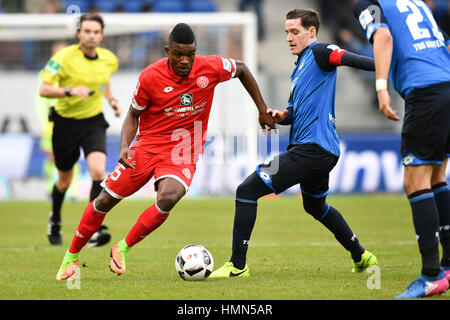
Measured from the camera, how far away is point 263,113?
7.27 m

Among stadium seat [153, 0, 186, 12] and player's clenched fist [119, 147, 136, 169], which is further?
stadium seat [153, 0, 186, 12]

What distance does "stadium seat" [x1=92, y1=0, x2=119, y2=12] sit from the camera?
21.2 metres

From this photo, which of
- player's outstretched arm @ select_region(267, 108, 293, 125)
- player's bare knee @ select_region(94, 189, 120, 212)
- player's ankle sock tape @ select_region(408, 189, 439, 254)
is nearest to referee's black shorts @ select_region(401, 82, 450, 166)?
player's ankle sock tape @ select_region(408, 189, 439, 254)

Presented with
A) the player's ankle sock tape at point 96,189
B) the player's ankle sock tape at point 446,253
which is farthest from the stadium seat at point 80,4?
the player's ankle sock tape at point 446,253

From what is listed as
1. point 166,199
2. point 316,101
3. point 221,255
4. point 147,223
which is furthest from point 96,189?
point 316,101

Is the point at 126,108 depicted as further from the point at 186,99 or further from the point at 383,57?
the point at 383,57

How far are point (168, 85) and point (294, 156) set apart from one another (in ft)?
4.34

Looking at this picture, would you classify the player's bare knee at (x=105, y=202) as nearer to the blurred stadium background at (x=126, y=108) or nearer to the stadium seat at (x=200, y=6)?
the blurred stadium background at (x=126, y=108)

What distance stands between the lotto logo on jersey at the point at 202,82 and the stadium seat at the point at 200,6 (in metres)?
14.3

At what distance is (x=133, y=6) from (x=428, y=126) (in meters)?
16.2

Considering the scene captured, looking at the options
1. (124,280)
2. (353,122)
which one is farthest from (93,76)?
(353,122)

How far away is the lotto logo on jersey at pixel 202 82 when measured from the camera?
7262 mm

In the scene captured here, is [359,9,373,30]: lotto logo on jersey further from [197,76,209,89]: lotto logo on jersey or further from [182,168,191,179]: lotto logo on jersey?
[182,168,191,179]: lotto logo on jersey

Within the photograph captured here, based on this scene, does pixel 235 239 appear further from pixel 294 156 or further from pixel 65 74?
pixel 65 74
